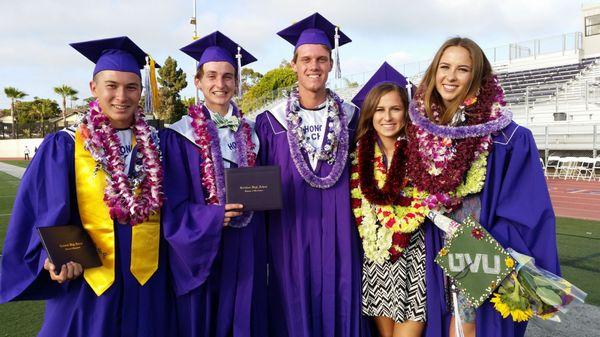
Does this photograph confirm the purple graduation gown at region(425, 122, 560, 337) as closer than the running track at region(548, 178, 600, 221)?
Yes

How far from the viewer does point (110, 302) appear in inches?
97.0

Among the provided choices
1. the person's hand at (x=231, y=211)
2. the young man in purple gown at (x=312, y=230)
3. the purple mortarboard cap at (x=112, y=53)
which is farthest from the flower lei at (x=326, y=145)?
the purple mortarboard cap at (x=112, y=53)

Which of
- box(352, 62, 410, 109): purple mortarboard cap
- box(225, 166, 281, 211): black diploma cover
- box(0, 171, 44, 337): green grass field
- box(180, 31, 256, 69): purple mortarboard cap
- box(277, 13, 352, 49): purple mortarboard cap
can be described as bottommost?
box(0, 171, 44, 337): green grass field

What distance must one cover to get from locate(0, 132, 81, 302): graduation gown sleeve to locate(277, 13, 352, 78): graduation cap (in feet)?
5.79

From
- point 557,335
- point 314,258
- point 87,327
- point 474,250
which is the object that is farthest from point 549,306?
point 87,327

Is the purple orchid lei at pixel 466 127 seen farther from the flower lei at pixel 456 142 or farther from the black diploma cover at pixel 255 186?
the black diploma cover at pixel 255 186

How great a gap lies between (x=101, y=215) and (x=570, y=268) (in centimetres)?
506

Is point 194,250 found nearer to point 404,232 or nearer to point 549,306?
point 404,232

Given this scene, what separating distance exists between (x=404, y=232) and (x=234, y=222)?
102 cm

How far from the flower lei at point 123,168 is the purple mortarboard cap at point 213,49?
68 centimetres

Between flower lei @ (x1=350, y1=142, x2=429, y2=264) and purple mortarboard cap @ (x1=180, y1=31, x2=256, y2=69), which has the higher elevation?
purple mortarboard cap @ (x1=180, y1=31, x2=256, y2=69)

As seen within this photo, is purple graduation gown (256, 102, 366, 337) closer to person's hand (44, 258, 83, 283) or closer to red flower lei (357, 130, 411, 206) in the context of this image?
red flower lei (357, 130, 411, 206)

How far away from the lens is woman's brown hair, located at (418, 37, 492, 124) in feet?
8.46

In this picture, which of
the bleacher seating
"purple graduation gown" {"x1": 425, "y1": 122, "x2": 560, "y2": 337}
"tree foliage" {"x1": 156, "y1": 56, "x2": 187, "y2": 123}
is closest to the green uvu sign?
"purple graduation gown" {"x1": 425, "y1": 122, "x2": 560, "y2": 337}
